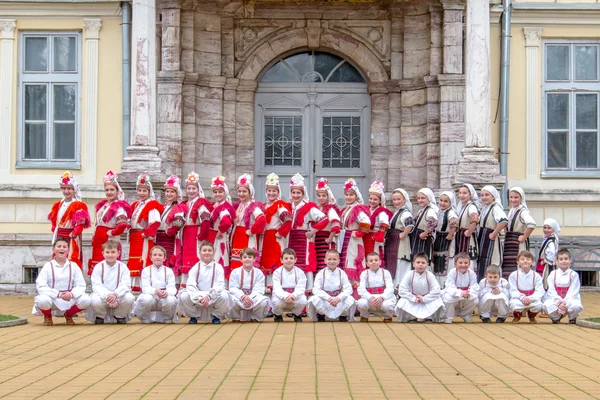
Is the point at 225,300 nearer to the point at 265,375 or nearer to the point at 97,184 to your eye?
the point at 265,375

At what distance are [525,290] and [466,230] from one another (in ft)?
4.20

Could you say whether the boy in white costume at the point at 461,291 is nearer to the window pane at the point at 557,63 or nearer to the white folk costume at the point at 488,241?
the white folk costume at the point at 488,241

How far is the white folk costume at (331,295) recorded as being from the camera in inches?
553

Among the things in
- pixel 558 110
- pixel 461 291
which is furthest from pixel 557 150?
pixel 461 291

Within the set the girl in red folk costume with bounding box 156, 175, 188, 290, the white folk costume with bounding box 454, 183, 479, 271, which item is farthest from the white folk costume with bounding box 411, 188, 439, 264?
the girl in red folk costume with bounding box 156, 175, 188, 290

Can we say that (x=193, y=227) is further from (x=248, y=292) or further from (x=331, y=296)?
(x=331, y=296)

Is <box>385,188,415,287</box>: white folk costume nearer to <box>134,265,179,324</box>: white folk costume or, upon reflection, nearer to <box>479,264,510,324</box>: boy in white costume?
<box>479,264,510,324</box>: boy in white costume

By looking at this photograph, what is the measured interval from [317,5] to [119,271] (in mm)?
7494

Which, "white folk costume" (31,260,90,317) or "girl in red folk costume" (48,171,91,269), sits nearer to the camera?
"white folk costume" (31,260,90,317)

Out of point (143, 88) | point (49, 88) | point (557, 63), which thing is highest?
point (557, 63)

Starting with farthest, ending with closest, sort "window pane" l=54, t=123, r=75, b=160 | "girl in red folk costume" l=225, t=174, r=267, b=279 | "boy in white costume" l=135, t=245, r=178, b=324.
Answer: "window pane" l=54, t=123, r=75, b=160 → "girl in red folk costume" l=225, t=174, r=267, b=279 → "boy in white costume" l=135, t=245, r=178, b=324

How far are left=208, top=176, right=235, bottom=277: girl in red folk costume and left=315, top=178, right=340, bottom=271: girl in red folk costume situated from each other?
113 centimetres

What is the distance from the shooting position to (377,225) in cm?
1548

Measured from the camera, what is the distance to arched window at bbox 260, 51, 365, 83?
20.2 meters
